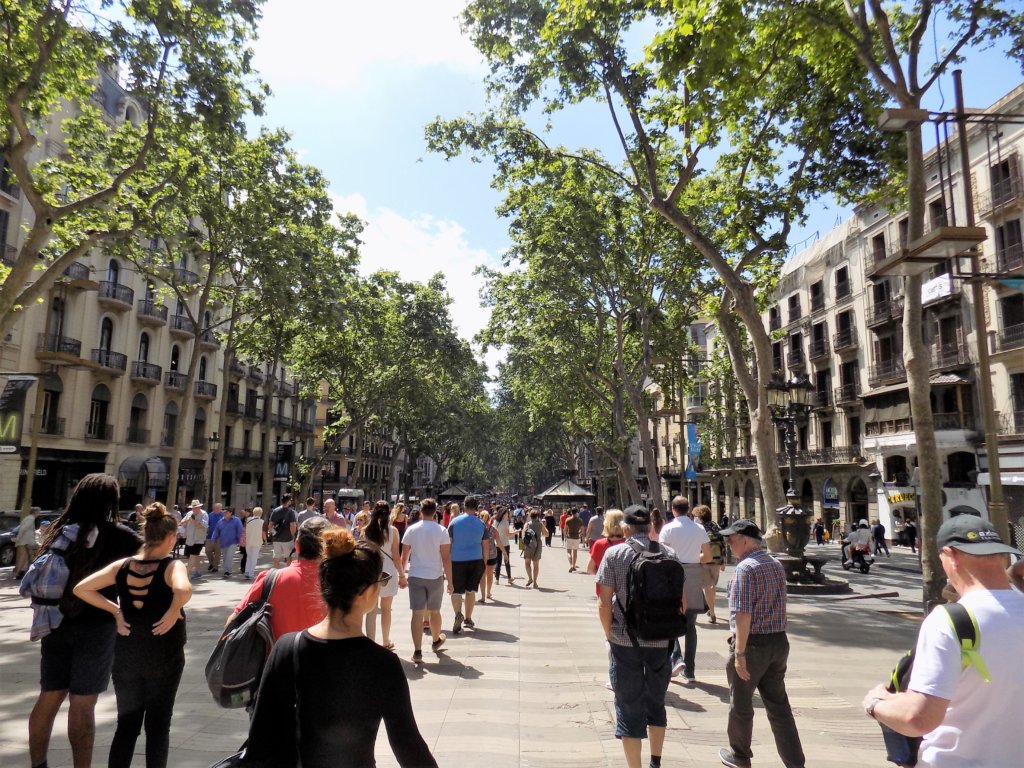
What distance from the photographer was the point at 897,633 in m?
9.40

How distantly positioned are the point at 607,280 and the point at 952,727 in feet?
61.3

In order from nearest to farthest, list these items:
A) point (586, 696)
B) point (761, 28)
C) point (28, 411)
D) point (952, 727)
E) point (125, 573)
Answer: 1. point (952, 727)
2. point (125, 573)
3. point (586, 696)
4. point (761, 28)
5. point (28, 411)

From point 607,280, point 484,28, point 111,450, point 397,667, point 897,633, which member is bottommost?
point 897,633

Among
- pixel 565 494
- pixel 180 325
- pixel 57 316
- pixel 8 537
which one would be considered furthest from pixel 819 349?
pixel 57 316

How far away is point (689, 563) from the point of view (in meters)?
7.03

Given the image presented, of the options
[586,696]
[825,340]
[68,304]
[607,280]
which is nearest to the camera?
[586,696]

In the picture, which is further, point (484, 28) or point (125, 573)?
point (484, 28)

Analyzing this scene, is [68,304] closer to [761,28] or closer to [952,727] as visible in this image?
[761,28]

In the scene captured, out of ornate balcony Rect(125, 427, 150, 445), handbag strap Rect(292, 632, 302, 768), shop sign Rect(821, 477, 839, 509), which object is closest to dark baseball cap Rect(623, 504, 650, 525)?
handbag strap Rect(292, 632, 302, 768)

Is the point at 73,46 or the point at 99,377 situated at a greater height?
the point at 73,46

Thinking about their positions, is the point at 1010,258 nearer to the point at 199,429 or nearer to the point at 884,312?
the point at 884,312

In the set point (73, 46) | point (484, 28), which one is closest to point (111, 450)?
point (73, 46)

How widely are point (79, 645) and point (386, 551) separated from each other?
350cm

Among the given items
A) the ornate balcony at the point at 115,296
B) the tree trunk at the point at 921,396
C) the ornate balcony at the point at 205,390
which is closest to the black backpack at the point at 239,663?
the tree trunk at the point at 921,396
